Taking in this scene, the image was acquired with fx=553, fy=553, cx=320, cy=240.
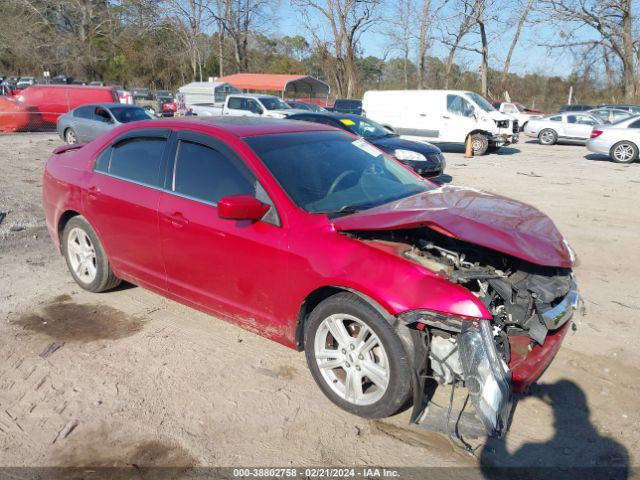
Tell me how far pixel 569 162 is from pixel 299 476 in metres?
16.0

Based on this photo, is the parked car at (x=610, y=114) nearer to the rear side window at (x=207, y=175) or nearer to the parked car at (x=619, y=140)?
the parked car at (x=619, y=140)

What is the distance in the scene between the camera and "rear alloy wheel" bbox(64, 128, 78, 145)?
16.6m

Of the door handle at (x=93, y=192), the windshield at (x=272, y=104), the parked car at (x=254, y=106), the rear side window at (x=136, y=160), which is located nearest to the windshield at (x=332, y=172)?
the rear side window at (x=136, y=160)

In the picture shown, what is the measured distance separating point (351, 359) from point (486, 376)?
783 mm

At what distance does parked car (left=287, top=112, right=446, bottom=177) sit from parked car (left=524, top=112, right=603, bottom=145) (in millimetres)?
12693

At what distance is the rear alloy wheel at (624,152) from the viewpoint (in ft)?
53.3

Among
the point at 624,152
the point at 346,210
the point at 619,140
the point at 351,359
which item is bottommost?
the point at 351,359

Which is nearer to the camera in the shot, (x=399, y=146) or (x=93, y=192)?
(x=93, y=192)

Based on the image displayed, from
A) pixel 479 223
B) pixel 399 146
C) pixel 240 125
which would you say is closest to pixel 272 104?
pixel 399 146

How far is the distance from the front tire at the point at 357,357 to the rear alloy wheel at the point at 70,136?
1556 cm

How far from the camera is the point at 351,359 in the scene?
318 cm

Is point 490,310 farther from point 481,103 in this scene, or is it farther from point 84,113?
point 481,103

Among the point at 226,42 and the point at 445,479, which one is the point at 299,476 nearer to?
the point at 445,479

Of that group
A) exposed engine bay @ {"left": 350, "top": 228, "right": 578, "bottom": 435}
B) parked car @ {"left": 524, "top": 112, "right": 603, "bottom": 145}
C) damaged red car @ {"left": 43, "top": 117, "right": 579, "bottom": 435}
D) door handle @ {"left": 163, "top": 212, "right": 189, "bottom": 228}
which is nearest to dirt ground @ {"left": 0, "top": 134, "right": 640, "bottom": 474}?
damaged red car @ {"left": 43, "top": 117, "right": 579, "bottom": 435}
